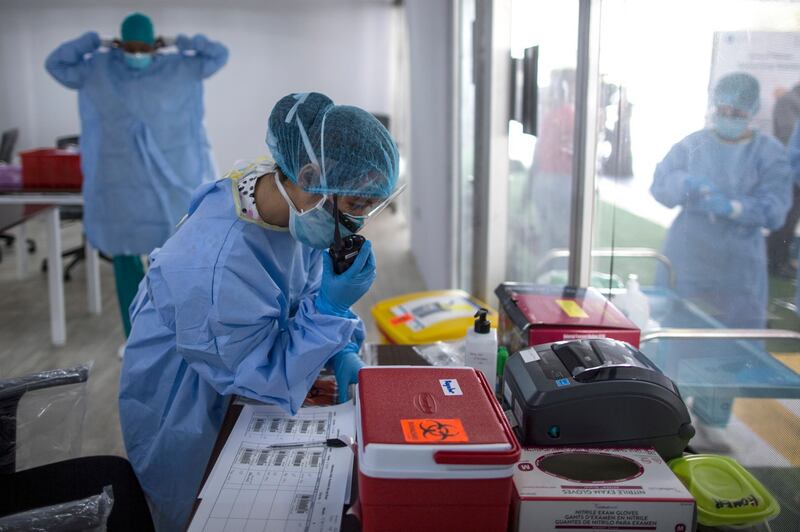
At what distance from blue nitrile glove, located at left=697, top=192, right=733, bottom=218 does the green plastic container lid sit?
64 cm

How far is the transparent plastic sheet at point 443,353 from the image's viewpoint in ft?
5.47

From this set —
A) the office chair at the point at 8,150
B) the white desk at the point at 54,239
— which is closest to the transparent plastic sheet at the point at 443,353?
the white desk at the point at 54,239

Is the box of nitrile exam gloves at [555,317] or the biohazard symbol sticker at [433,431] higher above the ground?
the box of nitrile exam gloves at [555,317]

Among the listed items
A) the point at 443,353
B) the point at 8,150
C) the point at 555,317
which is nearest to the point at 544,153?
the point at 443,353

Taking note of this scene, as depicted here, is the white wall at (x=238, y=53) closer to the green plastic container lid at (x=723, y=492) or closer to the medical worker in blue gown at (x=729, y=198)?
the medical worker in blue gown at (x=729, y=198)

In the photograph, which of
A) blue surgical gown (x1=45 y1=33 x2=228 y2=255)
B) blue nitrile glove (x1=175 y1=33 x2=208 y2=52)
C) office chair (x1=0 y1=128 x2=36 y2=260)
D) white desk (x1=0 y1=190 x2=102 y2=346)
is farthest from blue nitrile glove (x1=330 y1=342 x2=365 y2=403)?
office chair (x1=0 y1=128 x2=36 y2=260)

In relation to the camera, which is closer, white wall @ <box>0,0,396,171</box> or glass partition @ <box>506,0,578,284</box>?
glass partition @ <box>506,0,578,284</box>

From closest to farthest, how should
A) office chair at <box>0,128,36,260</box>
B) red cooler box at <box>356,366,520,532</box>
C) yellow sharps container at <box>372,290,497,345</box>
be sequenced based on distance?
red cooler box at <box>356,366,520,532</box>
yellow sharps container at <box>372,290,497,345</box>
office chair at <box>0,128,36,260</box>

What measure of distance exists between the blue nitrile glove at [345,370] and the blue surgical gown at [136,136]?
2110 millimetres

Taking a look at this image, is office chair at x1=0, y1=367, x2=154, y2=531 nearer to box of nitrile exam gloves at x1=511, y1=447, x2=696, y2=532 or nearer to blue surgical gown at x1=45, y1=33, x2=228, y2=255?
box of nitrile exam gloves at x1=511, y1=447, x2=696, y2=532

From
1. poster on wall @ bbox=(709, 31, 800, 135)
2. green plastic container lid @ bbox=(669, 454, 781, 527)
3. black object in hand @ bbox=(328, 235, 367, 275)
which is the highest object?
poster on wall @ bbox=(709, 31, 800, 135)

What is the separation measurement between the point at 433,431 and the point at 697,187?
0.99 meters

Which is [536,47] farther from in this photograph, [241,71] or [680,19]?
[241,71]

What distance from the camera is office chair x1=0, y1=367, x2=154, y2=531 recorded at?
1.45 metres
